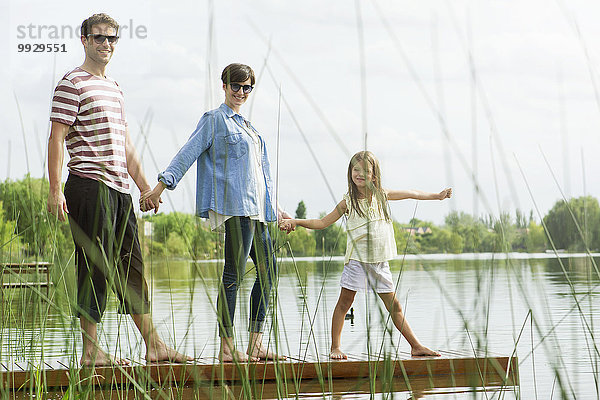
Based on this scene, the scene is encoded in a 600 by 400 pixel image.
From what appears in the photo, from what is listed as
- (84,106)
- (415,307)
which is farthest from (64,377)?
(415,307)

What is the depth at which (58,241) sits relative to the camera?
196 centimetres

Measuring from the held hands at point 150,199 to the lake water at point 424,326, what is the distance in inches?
16.4

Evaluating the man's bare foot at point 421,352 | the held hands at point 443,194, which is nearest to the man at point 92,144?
the man's bare foot at point 421,352

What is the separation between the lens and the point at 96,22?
3.23 m

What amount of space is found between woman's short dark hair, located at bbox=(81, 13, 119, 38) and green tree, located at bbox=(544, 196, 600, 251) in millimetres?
2092

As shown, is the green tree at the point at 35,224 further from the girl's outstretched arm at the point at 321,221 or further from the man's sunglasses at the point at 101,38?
the girl's outstretched arm at the point at 321,221

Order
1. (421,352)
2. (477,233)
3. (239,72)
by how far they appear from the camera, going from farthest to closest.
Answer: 1. (421,352)
2. (239,72)
3. (477,233)

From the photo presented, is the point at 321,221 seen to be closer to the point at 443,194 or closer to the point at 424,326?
the point at 443,194

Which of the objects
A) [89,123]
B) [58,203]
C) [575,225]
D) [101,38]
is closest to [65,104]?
[89,123]

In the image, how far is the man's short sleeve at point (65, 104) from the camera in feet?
10.4

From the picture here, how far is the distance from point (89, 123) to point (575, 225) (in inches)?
85.5

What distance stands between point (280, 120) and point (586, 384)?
94.3 inches

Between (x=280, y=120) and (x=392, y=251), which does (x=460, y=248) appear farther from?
(x=392, y=251)

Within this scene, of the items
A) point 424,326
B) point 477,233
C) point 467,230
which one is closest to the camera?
point 477,233
